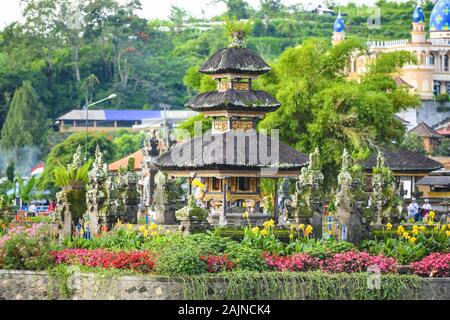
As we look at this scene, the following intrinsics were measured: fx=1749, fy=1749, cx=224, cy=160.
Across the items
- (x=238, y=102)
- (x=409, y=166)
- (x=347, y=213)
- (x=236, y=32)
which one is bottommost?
(x=347, y=213)

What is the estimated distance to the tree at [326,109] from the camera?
69938 millimetres

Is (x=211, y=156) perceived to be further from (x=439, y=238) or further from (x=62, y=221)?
(x=439, y=238)

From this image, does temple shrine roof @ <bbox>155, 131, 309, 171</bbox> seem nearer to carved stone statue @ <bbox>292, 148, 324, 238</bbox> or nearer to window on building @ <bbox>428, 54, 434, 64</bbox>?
carved stone statue @ <bbox>292, 148, 324, 238</bbox>

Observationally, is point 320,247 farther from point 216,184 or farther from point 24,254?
point 216,184

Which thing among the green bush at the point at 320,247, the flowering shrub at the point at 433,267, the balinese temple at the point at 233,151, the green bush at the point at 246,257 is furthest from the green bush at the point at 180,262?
the balinese temple at the point at 233,151

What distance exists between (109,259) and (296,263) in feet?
14.1

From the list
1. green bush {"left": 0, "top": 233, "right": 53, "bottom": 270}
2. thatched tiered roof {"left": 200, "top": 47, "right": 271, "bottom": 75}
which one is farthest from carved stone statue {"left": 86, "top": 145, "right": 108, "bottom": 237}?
thatched tiered roof {"left": 200, "top": 47, "right": 271, "bottom": 75}

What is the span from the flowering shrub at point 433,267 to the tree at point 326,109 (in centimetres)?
2709

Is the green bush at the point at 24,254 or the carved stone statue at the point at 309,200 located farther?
the carved stone statue at the point at 309,200

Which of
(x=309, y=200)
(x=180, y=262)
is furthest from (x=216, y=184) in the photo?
(x=180, y=262)

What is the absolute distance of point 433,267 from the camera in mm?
40531

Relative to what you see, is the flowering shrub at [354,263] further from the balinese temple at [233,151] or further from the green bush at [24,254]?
the balinese temple at [233,151]

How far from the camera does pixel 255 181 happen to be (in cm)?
5588

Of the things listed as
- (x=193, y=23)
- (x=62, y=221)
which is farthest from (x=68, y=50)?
(x=62, y=221)
